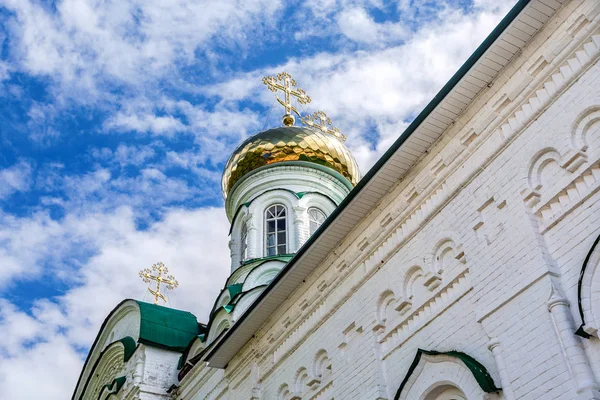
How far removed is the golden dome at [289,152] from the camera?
14.8 m

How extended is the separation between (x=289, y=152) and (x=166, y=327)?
425cm

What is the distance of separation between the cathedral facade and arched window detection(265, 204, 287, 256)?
3849 millimetres

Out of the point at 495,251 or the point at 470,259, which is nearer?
the point at 495,251

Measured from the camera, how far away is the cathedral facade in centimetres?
534

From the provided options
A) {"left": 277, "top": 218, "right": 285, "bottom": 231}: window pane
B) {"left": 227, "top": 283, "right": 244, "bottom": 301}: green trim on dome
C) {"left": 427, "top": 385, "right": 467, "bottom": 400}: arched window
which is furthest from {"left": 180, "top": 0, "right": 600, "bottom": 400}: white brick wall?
{"left": 277, "top": 218, "right": 285, "bottom": 231}: window pane

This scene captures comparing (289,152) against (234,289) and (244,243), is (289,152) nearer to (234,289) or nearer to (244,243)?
(244,243)

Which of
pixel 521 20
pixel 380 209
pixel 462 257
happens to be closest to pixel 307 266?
pixel 380 209

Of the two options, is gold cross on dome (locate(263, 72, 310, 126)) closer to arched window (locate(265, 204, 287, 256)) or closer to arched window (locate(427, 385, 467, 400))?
arched window (locate(265, 204, 287, 256))

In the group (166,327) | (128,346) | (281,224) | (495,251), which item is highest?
(281,224)

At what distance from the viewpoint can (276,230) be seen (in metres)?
14.1

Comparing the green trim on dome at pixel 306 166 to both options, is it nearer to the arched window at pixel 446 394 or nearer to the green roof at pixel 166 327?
the green roof at pixel 166 327

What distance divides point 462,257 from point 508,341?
106 cm

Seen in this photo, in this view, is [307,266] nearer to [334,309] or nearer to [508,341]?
[334,309]

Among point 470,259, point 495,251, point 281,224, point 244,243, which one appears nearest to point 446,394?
point 470,259
